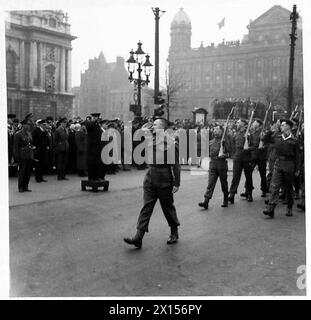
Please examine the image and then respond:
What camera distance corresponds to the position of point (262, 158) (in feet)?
38.8

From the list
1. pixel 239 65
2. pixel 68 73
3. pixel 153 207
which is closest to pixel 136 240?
pixel 153 207

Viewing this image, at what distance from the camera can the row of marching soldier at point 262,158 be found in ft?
29.7

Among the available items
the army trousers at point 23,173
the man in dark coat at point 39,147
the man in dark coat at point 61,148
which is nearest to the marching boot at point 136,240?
the army trousers at point 23,173

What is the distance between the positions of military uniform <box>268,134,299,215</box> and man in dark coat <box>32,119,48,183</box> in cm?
730

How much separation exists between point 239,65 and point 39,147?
74.1m

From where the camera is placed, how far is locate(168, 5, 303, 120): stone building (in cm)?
7644

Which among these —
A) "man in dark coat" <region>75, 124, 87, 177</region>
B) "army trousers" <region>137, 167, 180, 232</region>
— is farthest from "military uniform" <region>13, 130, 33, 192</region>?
"army trousers" <region>137, 167, 180, 232</region>

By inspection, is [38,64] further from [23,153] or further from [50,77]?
[23,153]

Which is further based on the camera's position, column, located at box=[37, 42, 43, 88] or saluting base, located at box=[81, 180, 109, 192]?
column, located at box=[37, 42, 43, 88]

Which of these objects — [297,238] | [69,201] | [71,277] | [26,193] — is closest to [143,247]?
[71,277]

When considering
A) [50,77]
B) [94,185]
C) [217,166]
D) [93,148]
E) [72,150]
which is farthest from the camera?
[50,77]

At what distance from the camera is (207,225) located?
27.6 feet

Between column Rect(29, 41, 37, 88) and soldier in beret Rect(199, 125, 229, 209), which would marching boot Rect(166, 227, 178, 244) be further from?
column Rect(29, 41, 37, 88)
